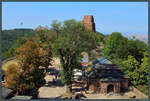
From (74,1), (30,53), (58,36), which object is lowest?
(30,53)

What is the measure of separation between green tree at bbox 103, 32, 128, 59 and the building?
667 cm

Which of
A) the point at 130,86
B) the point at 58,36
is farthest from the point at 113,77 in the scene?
the point at 58,36

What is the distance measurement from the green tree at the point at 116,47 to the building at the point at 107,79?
6.67 metres

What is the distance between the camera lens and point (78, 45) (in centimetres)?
1076

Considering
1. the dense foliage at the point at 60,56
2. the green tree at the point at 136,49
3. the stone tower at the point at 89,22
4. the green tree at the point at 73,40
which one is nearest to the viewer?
the dense foliage at the point at 60,56

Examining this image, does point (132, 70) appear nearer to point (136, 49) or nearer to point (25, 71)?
point (136, 49)

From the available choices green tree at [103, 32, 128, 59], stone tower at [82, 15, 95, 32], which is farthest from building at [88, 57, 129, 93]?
stone tower at [82, 15, 95, 32]

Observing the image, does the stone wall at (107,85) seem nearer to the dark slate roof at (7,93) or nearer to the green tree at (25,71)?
the green tree at (25,71)

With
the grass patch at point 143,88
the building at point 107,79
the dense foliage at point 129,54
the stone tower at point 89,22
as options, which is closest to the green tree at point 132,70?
the dense foliage at point 129,54

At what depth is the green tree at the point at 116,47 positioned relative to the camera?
66.6 feet

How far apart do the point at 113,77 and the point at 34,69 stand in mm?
6314

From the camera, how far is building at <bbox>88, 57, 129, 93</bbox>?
12656 mm

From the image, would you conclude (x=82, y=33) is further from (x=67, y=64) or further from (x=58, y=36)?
(x=67, y=64)

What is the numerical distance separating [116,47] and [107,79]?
9.91 meters
